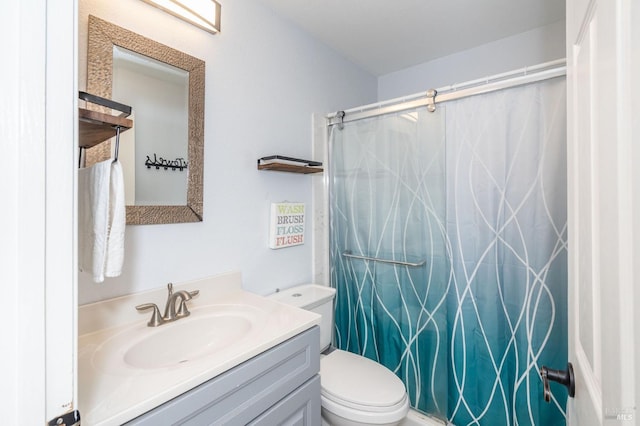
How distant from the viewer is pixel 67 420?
475 mm

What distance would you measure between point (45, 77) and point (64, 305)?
361 millimetres

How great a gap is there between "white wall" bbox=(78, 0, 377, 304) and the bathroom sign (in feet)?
0.16

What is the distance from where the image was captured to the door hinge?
0.46 meters

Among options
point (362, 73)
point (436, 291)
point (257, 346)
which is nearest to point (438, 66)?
point (362, 73)

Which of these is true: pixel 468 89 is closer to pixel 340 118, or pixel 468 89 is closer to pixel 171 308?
pixel 340 118

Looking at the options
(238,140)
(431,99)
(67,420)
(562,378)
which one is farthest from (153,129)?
(562,378)

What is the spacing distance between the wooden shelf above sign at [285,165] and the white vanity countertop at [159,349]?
1.92 ft

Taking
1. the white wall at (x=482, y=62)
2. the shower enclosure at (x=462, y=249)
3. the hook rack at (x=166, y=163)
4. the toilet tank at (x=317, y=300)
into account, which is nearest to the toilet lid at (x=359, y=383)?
the toilet tank at (x=317, y=300)

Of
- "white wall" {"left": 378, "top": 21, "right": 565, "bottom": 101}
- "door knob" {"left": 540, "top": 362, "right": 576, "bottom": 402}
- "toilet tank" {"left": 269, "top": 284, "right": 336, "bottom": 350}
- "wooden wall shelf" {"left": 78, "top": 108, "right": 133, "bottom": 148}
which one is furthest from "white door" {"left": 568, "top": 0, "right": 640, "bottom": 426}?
"white wall" {"left": 378, "top": 21, "right": 565, "bottom": 101}

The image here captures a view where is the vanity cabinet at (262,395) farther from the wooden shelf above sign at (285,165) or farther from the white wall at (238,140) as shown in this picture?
the wooden shelf above sign at (285,165)

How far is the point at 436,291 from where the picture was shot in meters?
1.57

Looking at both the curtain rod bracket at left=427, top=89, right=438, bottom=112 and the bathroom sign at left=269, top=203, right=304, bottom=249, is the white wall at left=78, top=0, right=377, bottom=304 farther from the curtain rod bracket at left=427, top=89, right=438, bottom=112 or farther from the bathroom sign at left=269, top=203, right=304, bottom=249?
the curtain rod bracket at left=427, top=89, right=438, bottom=112

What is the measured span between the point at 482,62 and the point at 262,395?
236cm

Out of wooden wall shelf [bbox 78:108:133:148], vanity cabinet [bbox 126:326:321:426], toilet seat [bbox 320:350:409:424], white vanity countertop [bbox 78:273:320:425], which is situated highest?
wooden wall shelf [bbox 78:108:133:148]
